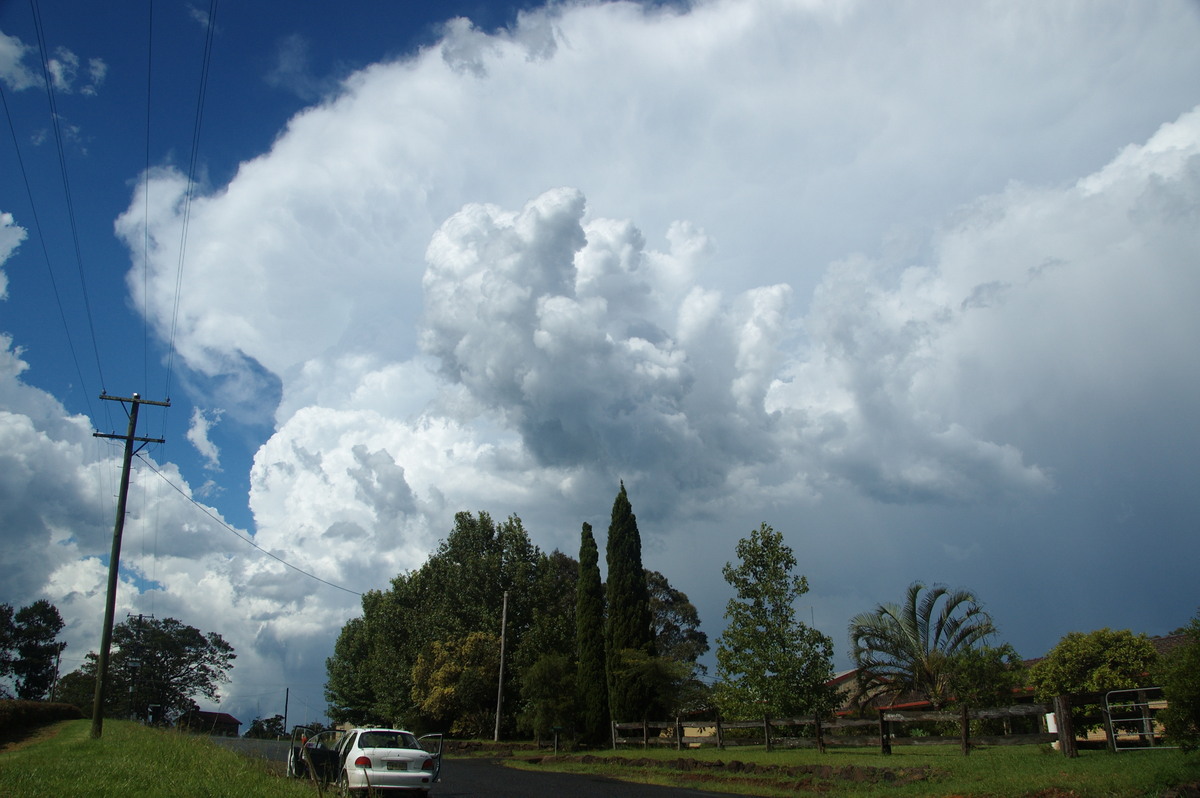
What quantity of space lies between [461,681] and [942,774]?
3387cm

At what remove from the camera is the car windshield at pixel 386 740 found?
567 inches

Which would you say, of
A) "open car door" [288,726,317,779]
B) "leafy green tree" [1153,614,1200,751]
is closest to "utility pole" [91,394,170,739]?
"open car door" [288,726,317,779]

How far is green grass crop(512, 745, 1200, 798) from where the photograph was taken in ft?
35.5

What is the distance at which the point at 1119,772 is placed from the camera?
1137 cm

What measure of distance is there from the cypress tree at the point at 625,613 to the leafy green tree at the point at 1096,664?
16.2m

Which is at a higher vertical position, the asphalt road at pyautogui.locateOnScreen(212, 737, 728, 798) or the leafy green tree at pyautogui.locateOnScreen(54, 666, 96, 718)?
the asphalt road at pyautogui.locateOnScreen(212, 737, 728, 798)

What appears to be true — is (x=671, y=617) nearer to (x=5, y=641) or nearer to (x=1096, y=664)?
(x=1096, y=664)

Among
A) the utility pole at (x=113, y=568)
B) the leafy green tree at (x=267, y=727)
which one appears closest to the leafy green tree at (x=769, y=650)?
the utility pole at (x=113, y=568)

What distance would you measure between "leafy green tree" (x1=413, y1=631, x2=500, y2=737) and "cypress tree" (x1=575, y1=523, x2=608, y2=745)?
28.4ft

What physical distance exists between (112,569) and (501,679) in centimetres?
2139

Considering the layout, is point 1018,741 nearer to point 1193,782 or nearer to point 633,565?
point 1193,782

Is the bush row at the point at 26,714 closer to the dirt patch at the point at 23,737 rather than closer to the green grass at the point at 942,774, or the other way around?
the dirt patch at the point at 23,737

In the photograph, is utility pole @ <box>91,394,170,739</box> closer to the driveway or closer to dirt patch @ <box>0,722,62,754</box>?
dirt patch @ <box>0,722,62,754</box>

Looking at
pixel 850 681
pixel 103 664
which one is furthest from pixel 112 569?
pixel 850 681
